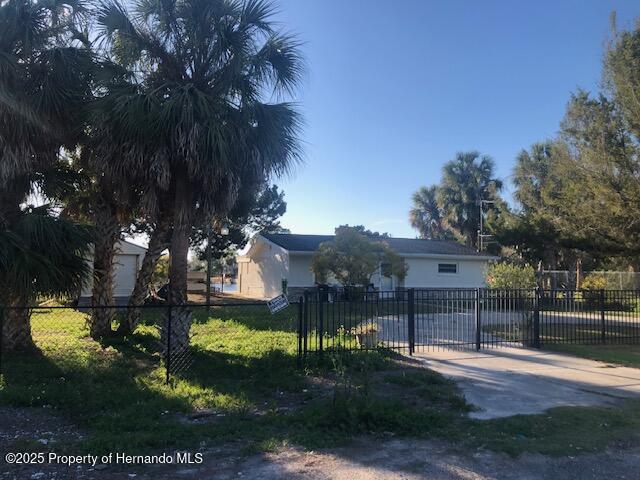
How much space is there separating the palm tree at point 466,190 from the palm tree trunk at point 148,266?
3187cm

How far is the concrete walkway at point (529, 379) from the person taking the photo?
681 cm

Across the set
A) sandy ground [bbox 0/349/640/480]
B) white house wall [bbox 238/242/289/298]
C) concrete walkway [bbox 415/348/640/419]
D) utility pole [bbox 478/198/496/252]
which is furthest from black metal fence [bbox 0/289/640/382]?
utility pole [bbox 478/198/496/252]

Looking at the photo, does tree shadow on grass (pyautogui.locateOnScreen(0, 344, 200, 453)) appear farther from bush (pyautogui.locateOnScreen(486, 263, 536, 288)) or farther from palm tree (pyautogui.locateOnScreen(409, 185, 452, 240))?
palm tree (pyautogui.locateOnScreen(409, 185, 452, 240))

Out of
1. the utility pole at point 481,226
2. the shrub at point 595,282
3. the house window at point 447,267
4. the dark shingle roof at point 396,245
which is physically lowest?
the shrub at point 595,282

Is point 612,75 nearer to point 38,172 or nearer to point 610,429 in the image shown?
point 610,429

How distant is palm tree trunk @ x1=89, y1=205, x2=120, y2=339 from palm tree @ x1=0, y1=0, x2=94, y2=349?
188 centimetres

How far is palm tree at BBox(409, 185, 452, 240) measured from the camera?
148 ft

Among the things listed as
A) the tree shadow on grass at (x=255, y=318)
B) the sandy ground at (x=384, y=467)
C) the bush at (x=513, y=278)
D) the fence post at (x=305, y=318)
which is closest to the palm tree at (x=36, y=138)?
the fence post at (x=305, y=318)

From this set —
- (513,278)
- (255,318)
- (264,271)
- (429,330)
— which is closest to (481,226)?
(264,271)

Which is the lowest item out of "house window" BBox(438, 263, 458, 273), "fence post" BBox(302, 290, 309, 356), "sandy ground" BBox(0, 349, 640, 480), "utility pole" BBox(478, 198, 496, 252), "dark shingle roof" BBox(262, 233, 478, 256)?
"sandy ground" BBox(0, 349, 640, 480)

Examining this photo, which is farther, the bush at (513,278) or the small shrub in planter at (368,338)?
the bush at (513,278)

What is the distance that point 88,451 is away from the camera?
4871mm

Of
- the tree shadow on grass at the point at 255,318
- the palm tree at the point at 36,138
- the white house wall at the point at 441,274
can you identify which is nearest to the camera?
the palm tree at the point at 36,138

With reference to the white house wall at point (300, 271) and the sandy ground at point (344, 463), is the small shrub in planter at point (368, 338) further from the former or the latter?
the white house wall at point (300, 271)
